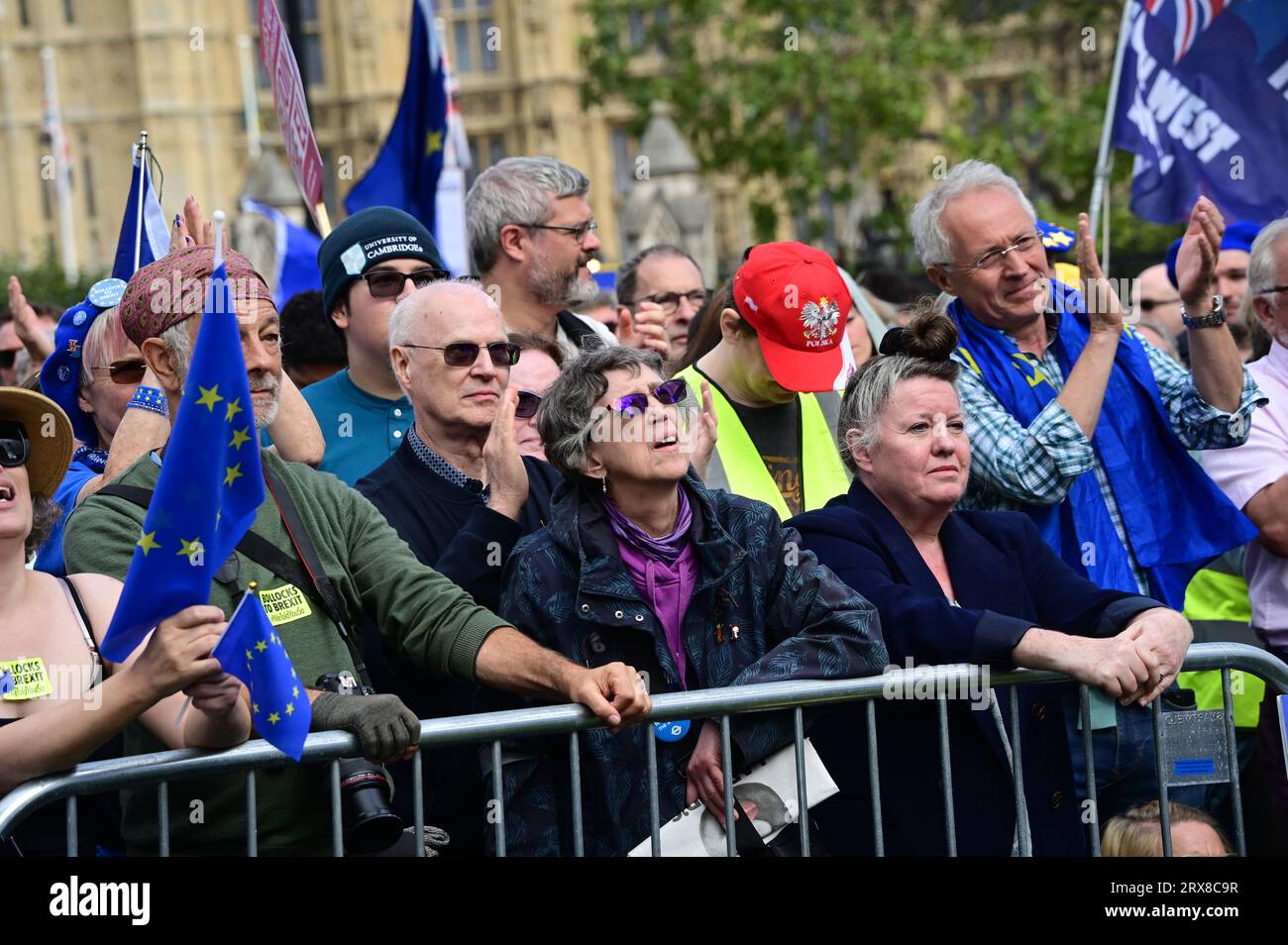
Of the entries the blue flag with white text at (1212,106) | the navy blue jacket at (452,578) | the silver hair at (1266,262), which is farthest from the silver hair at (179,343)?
the blue flag with white text at (1212,106)

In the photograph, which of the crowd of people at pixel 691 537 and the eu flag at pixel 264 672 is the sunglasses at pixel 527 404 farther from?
the eu flag at pixel 264 672

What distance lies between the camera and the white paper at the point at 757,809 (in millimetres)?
4492

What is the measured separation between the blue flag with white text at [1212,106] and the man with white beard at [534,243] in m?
2.81

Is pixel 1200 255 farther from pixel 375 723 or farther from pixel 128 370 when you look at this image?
pixel 128 370

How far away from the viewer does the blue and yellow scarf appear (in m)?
5.63

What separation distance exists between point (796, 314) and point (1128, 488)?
1.07 meters

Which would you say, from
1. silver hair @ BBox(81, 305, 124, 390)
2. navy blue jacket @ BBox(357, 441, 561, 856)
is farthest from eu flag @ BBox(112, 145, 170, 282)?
navy blue jacket @ BBox(357, 441, 561, 856)

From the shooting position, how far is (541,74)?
160 ft

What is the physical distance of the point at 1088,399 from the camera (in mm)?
5457

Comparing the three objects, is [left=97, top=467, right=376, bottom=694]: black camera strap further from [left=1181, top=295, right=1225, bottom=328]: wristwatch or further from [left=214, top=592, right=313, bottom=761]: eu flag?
[left=1181, top=295, right=1225, bottom=328]: wristwatch

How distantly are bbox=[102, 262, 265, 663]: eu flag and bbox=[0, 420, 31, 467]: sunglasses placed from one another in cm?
61

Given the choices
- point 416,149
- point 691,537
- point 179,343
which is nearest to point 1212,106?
point 416,149

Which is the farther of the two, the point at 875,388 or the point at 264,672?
the point at 875,388

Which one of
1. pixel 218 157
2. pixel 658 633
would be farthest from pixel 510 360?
pixel 218 157
